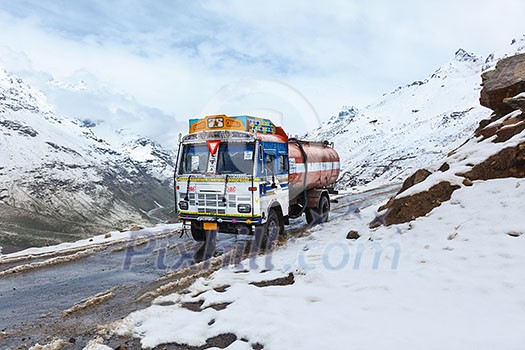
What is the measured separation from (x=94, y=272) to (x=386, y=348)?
8.44 m

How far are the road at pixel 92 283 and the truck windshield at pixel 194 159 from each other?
2.66 metres

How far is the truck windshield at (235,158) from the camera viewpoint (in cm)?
1171

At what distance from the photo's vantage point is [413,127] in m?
114

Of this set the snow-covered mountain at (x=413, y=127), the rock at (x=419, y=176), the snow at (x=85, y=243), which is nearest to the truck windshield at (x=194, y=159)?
the snow at (x=85, y=243)

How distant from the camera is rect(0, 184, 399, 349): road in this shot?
7027 millimetres

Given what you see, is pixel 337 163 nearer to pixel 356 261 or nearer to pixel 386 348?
pixel 356 261

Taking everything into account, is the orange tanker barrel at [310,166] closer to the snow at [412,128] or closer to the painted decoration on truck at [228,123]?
the painted decoration on truck at [228,123]

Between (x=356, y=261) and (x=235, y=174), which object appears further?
(x=235, y=174)

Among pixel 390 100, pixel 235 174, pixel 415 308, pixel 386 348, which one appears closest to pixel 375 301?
pixel 415 308

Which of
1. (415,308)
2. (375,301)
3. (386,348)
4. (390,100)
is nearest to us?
(386,348)

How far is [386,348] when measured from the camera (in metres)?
5.04

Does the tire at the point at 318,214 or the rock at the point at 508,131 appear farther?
the tire at the point at 318,214

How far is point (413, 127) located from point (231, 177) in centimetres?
11300

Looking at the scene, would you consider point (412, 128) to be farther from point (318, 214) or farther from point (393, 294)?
point (393, 294)
